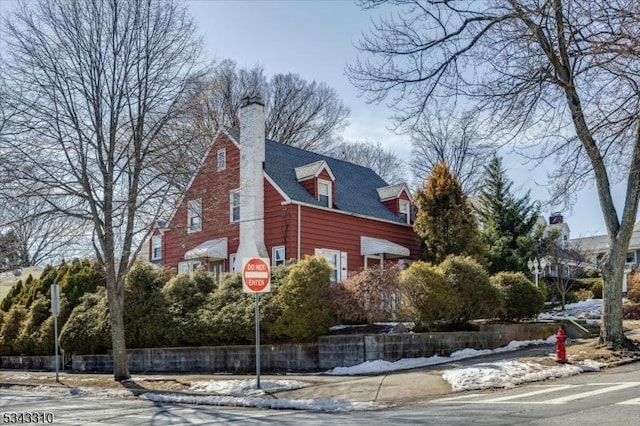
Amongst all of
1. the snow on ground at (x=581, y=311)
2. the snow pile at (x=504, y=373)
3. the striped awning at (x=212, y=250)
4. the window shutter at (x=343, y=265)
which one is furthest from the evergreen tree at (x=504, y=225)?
the snow pile at (x=504, y=373)

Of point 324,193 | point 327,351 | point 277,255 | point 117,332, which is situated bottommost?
point 327,351

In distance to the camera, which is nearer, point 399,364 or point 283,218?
point 399,364

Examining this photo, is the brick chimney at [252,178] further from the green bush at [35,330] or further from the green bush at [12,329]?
the green bush at [12,329]

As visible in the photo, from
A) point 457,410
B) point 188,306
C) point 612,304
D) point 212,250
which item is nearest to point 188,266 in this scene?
point 212,250

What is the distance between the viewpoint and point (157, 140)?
55.4 feet

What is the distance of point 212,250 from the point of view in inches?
1118

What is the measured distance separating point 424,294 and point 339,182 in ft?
53.2

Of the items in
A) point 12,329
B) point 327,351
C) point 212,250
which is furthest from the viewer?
point 212,250

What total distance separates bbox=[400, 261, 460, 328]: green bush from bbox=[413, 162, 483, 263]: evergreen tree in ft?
36.5

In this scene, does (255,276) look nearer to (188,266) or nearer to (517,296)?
(517,296)

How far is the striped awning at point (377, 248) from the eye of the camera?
2994 centimetres

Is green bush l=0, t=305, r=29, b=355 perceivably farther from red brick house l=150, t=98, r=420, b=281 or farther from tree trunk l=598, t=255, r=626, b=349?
tree trunk l=598, t=255, r=626, b=349

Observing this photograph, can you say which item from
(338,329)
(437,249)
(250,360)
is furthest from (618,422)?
(437,249)

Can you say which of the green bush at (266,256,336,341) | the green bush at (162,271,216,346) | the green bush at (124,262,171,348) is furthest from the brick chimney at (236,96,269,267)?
the green bush at (266,256,336,341)
